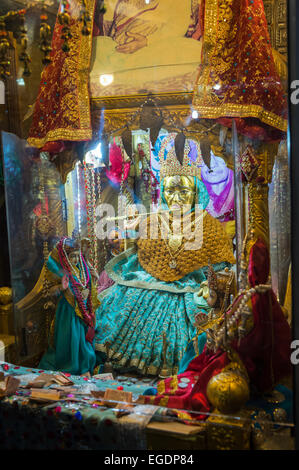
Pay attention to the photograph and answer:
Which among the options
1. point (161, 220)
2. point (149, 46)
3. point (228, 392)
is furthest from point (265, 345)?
point (149, 46)

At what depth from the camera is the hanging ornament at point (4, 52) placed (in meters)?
2.52

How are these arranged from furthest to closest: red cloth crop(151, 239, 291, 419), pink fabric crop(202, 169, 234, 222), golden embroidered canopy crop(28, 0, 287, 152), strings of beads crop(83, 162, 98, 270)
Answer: strings of beads crop(83, 162, 98, 270) → pink fabric crop(202, 169, 234, 222) → golden embroidered canopy crop(28, 0, 287, 152) → red cloth crop(151, 239, 291, 419)

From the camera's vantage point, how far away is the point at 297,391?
2.02 meters

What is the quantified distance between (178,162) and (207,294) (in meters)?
0.74

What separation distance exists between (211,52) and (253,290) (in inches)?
47.7

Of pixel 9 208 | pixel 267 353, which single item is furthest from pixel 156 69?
pixel 267 353

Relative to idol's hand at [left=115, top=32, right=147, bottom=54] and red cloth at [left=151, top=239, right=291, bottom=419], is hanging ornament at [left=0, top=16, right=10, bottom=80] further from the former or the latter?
red cloth at [left=151, top=239, right=291, bottom=419]

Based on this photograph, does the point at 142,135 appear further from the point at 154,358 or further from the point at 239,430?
the point at 239,430

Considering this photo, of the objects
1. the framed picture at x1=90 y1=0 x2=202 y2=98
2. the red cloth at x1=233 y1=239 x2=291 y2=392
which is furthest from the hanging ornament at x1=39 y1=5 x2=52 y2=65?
the red cloth at x1=233 y1=239 x2=291 y2=392

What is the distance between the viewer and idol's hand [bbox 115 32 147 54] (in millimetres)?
2592

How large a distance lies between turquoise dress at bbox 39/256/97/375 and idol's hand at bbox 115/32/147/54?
1.30 m

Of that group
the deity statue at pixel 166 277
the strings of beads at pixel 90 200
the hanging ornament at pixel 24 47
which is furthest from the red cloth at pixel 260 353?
the hanging ornament at pixel 24 47

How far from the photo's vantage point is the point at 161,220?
2.73 metres

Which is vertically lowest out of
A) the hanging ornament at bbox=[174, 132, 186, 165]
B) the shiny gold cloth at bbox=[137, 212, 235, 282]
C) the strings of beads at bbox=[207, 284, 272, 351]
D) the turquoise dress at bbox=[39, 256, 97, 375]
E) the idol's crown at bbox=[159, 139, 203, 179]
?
the turquoise dress at bbox=[39, 256, 97, 375]
